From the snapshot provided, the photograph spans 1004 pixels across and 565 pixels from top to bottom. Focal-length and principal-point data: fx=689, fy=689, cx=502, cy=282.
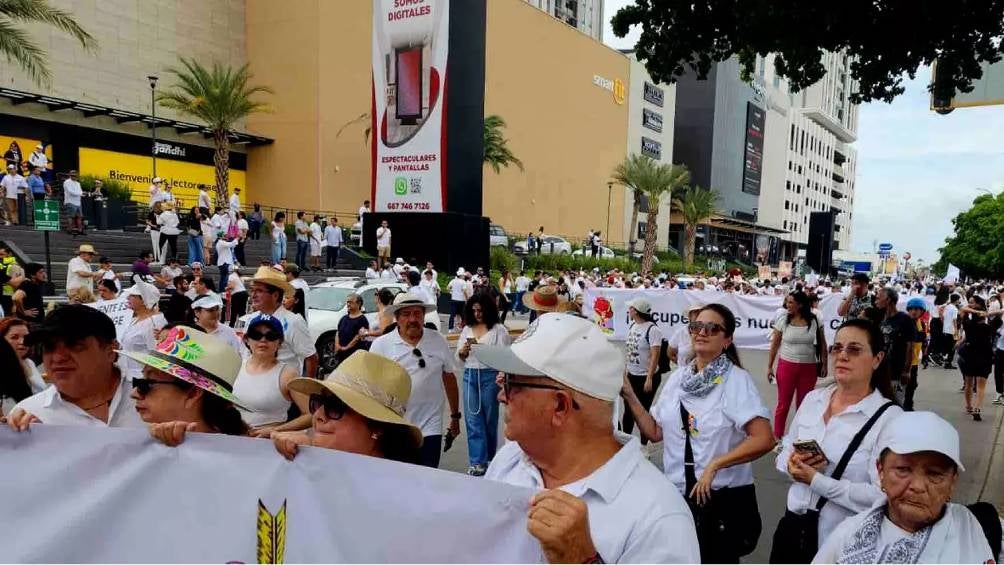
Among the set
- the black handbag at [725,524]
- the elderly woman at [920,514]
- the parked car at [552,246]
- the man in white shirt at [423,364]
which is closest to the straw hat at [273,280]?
the man in white shirt at [423,364]

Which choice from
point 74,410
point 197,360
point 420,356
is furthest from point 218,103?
point 197,360

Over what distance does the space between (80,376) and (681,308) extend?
1381 centimetres

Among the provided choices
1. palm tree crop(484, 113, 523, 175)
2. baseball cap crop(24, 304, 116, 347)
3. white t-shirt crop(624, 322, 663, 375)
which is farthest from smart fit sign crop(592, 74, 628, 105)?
baseball cap crop(24, 304, 116, 347)

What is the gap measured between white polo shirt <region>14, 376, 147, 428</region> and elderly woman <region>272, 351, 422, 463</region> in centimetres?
91

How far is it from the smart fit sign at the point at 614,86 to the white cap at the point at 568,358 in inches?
2584

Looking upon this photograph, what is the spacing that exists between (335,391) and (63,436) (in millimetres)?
957

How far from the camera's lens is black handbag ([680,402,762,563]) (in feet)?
10.8

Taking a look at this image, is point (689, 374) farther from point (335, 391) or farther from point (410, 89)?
point (410, 89)

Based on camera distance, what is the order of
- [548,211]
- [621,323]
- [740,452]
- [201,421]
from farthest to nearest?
1. [548,211]
2. [621,323]
3. [740,452]
4. [201,421]

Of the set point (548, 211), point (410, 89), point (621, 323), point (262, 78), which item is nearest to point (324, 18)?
point (262, 78)

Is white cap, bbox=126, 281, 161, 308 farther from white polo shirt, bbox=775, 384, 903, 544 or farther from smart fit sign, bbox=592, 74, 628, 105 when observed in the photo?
smart fit sign, bbox=592, 74, 628, 105

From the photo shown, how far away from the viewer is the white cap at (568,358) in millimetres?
1827

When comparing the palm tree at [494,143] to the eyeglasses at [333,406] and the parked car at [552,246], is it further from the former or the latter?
the eyeglasses at [333,406]

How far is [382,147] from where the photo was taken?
25531mm
